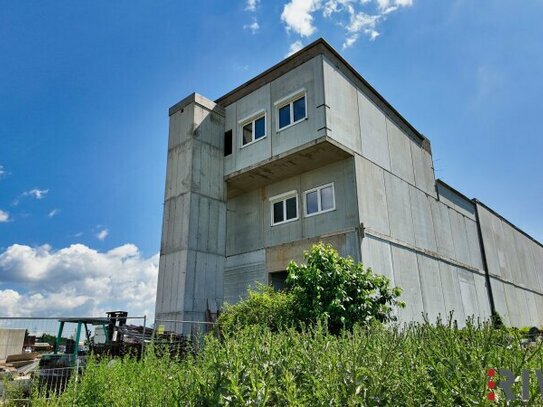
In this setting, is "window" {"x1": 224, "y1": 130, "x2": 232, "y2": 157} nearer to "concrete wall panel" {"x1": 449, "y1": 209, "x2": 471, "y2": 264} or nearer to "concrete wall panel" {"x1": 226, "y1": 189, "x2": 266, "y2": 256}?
"concrete wall panel" {"x1": 226, "y1": 189, "x2": 266, "y2": 256}

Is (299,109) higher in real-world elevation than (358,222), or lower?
higher

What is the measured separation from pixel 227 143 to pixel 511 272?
21895mm

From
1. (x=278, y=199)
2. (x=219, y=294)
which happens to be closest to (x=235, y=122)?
(x=278, y=199)

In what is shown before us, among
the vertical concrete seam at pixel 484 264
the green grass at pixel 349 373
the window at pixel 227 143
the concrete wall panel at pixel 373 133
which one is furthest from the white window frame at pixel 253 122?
the vertical concrete seam at pixel 484 264

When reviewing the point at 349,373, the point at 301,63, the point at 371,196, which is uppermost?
the point at 301,63

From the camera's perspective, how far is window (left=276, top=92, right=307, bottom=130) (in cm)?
1612

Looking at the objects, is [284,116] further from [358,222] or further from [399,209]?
[399,209]

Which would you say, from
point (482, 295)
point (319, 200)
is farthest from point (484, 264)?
point (319, 200)

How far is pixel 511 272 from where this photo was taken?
2711 cm

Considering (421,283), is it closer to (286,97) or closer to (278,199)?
(278,199)

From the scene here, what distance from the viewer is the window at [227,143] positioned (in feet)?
61.2

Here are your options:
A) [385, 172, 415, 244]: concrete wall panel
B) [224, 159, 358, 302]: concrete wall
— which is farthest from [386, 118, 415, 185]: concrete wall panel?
[224, 159, 358, 302]: concrete wall

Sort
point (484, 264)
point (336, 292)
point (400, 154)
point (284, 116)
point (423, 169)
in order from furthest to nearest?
1. point (484, 264)
2. point (423, 169)
3. point (400, 154)
4. point (284, 116)
5. point (336, 292)

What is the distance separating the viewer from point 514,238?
3048 cm
